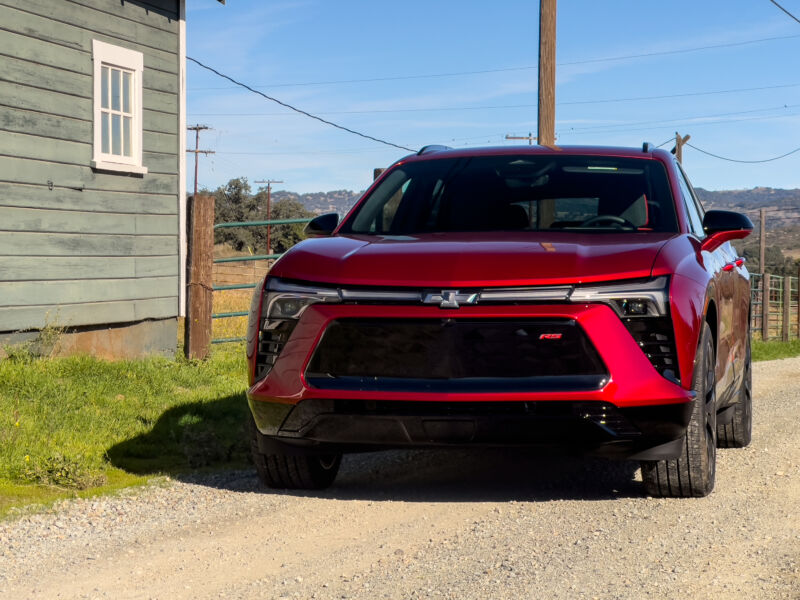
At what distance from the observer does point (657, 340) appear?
489 cm

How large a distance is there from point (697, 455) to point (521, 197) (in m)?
1.77

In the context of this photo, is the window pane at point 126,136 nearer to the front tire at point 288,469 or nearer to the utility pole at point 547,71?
the utility pole at point 547,71

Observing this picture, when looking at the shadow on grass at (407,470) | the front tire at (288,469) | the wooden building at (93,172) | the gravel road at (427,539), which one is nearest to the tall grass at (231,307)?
the wooden building at (93,172)

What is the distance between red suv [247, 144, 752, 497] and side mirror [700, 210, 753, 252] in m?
0.46

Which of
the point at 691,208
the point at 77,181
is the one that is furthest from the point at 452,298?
the point at 77,181

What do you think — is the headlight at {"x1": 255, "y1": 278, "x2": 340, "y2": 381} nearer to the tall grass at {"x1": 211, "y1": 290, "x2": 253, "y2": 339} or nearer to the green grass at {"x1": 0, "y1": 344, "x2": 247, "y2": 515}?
the green grass at {"x1": 0, "y1": 344, "x2": 247, "y2": 515}

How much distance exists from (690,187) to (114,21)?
324 inches

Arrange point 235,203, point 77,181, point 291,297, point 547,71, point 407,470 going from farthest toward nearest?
point 235,203, point 547,71, point 77,181, point 407,470, point 291,297

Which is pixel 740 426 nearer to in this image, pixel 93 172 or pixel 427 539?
pixel 427 539

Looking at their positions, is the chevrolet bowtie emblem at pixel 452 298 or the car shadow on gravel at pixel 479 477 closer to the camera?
the chevrolet bowtie emblem at pixel 452 298

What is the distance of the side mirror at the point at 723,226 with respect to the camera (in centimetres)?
604

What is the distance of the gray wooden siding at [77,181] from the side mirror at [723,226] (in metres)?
7.52

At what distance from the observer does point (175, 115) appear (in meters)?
14.2

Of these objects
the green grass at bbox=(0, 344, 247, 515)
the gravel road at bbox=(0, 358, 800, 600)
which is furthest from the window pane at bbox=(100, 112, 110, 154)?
the gravel road at bbox=(0, 358, 800, 600)
